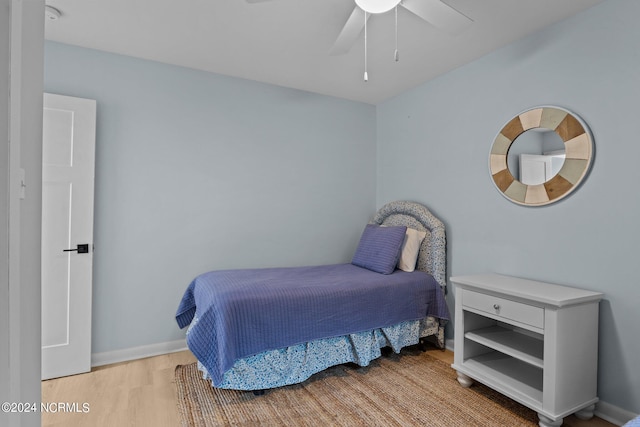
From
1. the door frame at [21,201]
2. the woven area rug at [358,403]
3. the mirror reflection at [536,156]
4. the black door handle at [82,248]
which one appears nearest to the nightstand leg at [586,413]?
the woven area rug at [358,403]

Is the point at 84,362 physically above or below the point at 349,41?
below

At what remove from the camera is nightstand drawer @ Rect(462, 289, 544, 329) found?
6.43 feet

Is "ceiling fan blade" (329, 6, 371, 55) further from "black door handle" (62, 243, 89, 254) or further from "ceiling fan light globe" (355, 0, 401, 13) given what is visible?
"black door handle" (62, 243, 89, 254)

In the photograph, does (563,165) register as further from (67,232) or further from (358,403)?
(67,232)

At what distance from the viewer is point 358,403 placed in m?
2.15

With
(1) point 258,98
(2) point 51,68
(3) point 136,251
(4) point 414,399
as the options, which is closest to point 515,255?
(4) point 414,399

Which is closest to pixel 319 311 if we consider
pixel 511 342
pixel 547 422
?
pixel 511 342

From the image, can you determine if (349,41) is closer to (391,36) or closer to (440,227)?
(391,36)

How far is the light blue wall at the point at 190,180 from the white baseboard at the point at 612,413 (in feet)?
7.92

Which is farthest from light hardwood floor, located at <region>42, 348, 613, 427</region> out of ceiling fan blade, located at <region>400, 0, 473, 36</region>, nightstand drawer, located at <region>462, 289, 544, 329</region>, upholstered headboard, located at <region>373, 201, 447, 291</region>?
ceiling fan blade, located at <region>400, 0, 473, 36</region>

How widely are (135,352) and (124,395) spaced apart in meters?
0.66

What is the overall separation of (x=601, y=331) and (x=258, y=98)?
3.22m

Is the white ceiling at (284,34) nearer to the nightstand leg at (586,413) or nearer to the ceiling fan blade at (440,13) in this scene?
the ceiling fan blade at (440,13)

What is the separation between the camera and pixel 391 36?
8.10 ft
